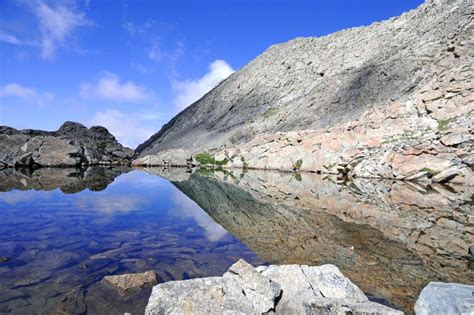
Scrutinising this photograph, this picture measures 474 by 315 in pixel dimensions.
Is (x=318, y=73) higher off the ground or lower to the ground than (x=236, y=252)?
higher

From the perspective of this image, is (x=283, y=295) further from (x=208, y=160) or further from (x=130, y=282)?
(x=208, y=160)

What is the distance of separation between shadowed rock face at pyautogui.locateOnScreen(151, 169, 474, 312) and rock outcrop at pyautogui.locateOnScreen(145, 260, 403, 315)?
83.0 inches

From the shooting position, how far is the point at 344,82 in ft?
251

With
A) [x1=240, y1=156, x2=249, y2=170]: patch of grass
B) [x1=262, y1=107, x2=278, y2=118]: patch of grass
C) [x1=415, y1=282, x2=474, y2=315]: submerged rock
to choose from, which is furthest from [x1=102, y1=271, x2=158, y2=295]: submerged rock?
[x1=262, y1=107, x2=278, y2=118]: patch of grass

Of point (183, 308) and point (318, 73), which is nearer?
point (183, 308)

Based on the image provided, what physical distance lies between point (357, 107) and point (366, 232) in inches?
2146

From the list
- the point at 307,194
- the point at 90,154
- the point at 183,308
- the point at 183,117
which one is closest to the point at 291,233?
the point at 183,308

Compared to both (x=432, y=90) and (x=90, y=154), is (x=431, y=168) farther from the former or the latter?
(x=90, y=154)

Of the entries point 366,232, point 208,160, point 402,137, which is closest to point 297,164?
point 402,137

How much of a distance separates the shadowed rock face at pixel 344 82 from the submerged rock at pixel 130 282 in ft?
149

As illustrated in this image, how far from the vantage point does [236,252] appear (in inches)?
476

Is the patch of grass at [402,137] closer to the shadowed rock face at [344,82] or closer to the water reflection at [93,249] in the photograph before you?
the shadowed rock face at [344,82]

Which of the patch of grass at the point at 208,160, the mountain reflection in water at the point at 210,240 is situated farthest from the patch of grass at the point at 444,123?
the patch of grass at the point at 208,160

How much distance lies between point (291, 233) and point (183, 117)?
111 m
